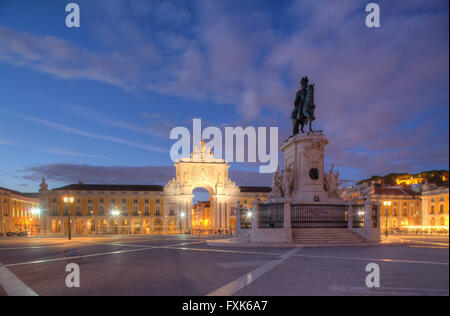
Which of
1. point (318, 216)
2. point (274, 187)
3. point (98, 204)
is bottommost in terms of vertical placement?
point (98, 204)

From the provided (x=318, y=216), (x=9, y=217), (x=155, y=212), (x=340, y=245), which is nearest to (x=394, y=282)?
(x=340, y=245)

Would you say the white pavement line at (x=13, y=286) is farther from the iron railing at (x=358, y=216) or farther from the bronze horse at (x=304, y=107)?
the bronze horse at (x=304, y=107)

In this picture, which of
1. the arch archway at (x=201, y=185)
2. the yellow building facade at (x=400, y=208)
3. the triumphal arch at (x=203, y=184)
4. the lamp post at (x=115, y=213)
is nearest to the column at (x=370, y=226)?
the triumphal arch at (x=203, y=184)

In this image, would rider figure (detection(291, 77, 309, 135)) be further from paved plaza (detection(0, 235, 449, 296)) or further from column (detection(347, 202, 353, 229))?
paved plaza (detection(0, 235, 449, 296))

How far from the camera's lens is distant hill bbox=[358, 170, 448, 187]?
102731 millimetres

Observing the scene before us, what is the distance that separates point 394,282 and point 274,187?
13.7 m

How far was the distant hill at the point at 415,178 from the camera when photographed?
102731mm

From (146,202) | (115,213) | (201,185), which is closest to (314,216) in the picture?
(201,185)

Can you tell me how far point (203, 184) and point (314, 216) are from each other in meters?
55.8

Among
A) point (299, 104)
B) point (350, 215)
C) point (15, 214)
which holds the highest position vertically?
point (299, 104)

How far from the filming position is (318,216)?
17.7 meters

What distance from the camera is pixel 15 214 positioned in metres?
74.8

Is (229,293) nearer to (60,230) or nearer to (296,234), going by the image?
(296,234)

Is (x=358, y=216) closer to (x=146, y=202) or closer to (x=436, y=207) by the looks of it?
(x=436, y=207)
